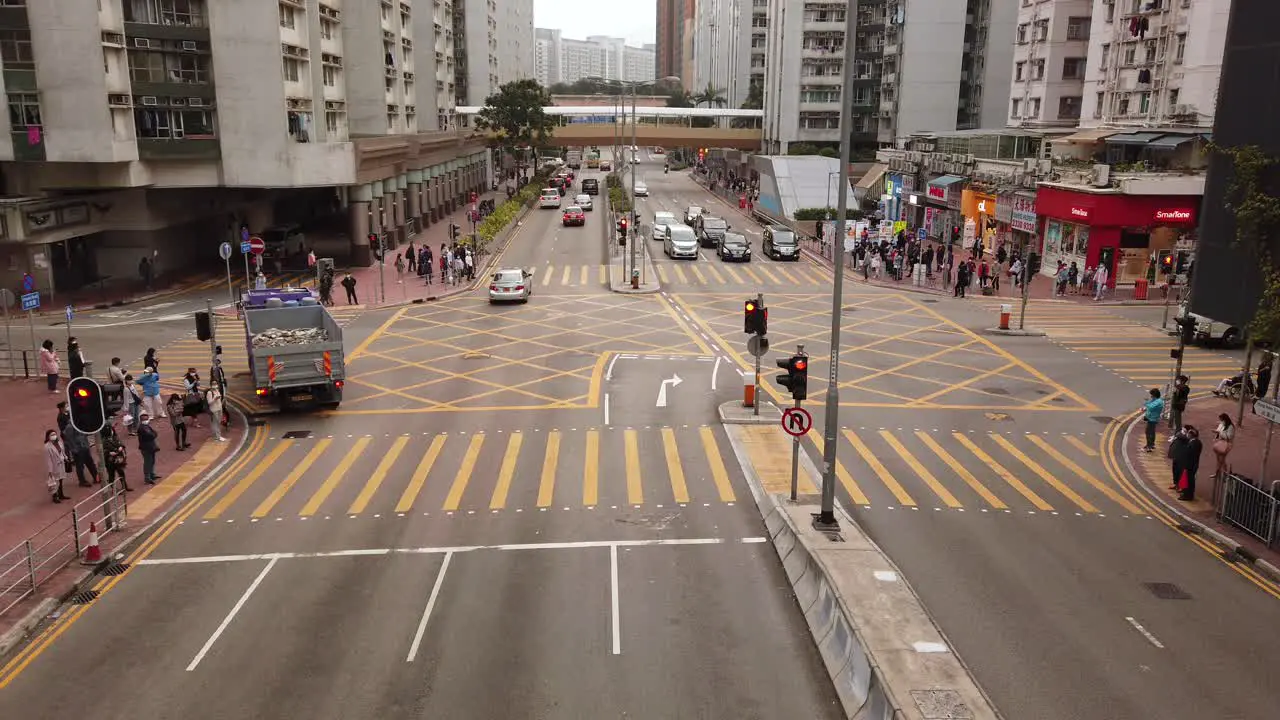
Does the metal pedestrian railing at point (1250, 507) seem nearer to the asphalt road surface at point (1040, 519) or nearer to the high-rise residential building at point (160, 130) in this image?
the asphalt road surface at point (1040, 519)

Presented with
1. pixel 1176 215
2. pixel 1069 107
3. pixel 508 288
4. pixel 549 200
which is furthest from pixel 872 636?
pixel 549 200

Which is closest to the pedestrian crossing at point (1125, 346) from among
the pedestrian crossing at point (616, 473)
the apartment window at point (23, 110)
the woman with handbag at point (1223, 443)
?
the pedestrian crossing at point (616, 473)

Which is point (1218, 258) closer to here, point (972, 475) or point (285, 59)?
point (972, 475)

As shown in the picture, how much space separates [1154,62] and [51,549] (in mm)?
55018

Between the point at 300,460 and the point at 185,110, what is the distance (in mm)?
30392

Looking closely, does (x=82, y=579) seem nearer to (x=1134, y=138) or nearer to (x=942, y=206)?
(x=1134, y=138)

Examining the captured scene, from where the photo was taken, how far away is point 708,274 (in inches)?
1989

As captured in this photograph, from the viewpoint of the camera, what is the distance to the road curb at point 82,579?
1298 centimetres

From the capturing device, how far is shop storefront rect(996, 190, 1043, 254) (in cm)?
5003

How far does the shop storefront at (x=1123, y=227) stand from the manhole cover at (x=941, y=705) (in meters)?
38.6

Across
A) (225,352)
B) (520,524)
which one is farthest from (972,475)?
(225,352)

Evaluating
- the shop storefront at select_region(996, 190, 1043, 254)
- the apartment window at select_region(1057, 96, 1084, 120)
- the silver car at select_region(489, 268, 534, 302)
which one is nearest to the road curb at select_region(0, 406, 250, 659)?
the silver car at select_region(489, 268, 534, 302)

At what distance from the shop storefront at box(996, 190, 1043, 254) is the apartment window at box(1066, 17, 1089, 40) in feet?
54.7

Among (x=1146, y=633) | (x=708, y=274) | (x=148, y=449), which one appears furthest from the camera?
(x=708, y=274)
